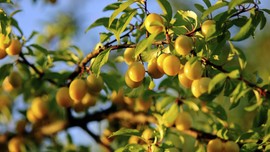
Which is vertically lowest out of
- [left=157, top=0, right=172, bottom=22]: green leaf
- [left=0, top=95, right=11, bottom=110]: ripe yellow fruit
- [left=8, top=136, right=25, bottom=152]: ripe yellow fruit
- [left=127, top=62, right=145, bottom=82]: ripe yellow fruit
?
[left=8, top=136, right=25, bottom=152]: ripe yellow fruit

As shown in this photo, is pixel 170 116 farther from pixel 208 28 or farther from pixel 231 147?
pixel 208 28

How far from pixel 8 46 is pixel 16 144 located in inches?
30.2

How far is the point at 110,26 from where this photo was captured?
130 centimetres

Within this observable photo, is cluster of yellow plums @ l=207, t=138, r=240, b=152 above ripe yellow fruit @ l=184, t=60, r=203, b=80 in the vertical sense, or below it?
below

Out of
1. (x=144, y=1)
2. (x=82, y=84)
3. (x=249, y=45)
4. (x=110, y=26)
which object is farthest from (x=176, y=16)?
(x=249, y=45)

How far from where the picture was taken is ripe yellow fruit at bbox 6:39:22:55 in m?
1.49

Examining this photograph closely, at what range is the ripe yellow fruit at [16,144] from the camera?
207cm

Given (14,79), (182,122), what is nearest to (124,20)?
(182,122)

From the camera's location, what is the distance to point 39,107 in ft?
6.78

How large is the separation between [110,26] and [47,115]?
1.01 meters

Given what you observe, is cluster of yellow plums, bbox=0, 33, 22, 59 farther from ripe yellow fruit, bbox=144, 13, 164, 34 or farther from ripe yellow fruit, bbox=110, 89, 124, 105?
ripe yellow fruit, bbox=110, 89, 124, 105

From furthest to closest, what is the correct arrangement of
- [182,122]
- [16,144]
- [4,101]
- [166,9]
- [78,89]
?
[4,101], [16,144], [182,122], [78,89], [166,9]

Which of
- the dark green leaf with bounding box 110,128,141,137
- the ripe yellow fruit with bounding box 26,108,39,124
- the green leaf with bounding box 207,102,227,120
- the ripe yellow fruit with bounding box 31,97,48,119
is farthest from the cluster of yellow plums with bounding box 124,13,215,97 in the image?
the ripe yellow fruit with bounding box 26,108,39,124

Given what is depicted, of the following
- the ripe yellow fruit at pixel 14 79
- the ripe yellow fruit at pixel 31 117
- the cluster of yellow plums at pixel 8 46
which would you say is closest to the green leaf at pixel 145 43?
the cluster of yellow plums at pixel 8 46
